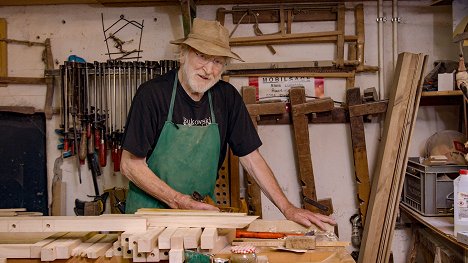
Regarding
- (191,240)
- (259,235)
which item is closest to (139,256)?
(191,240)

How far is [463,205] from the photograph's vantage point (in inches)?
102

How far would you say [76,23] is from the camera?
3.92 meters

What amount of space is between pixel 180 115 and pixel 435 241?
1762mm

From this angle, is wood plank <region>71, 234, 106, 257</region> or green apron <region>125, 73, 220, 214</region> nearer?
wood plank <region>71, 234, 106, 257</region>

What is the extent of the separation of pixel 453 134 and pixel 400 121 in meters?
0.38

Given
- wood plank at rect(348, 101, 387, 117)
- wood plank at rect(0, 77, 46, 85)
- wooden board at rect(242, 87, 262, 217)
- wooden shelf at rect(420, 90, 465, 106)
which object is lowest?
wooden board at rect(242, 87, 262, 217)

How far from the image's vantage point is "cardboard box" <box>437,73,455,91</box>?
342 centimetres

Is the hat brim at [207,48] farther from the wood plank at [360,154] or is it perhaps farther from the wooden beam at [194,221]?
the wood plank at [360,154]

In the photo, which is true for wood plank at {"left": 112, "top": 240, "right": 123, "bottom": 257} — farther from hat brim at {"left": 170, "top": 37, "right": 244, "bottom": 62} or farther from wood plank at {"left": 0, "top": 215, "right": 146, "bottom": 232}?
hat brim at {"left": 170, "top": 37, "right": 244, "bottom": 62}

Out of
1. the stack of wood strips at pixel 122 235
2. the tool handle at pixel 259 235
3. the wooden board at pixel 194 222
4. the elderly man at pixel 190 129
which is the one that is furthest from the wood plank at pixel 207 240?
the elderly man at pixel 190 129

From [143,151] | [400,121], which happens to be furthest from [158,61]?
[400,121]

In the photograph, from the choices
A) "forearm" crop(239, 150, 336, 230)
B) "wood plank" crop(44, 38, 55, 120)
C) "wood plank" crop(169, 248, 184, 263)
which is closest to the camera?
"wood plank" crop(169, 248, 184, 263)

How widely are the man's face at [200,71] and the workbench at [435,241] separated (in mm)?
1446

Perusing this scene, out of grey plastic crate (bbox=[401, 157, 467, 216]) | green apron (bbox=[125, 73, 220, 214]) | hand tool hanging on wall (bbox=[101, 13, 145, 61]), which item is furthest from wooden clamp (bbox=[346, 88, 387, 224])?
hand tool hanging on wall (bbox=[101, 13, 145, 61])
